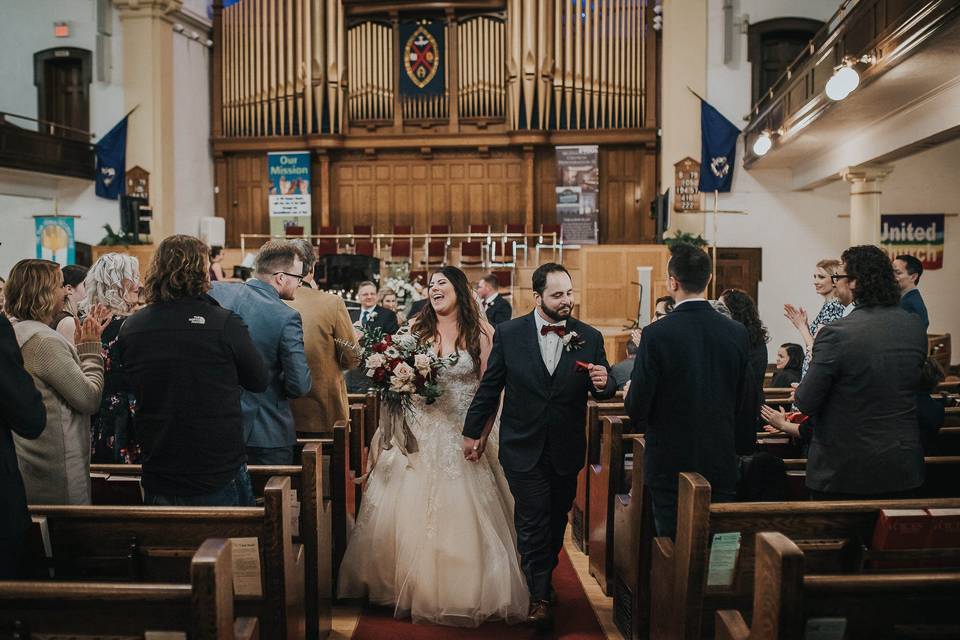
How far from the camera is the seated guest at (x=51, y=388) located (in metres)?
2.87

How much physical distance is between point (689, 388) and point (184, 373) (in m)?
1.76

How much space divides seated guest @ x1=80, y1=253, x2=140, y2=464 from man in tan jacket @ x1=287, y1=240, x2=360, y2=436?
76 cm

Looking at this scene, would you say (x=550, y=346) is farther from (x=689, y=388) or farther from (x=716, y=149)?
(x=716, y=149)

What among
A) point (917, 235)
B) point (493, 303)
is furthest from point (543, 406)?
point (917, 235)

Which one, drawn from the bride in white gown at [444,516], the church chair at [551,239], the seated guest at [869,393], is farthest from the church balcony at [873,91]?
the bride in white gown at [444,516]

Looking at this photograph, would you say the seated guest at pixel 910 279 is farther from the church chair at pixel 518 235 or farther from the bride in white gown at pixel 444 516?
the church chair at pixel 518 235

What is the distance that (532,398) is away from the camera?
11.8 feet

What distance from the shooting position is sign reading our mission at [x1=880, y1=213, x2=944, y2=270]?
12.6 meters

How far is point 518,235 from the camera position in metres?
13.0

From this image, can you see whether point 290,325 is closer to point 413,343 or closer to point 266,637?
point 413,343

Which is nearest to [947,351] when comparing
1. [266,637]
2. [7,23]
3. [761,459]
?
[761,459]

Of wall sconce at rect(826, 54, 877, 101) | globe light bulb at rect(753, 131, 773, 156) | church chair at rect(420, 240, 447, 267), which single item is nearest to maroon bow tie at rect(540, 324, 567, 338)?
wall sconce at rect(826, 54, 877, 101)

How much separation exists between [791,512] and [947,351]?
9.20m

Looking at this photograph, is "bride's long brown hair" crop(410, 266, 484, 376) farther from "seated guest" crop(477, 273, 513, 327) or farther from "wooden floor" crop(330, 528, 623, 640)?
"seated guest" crop(477, 273, 513, 327)
